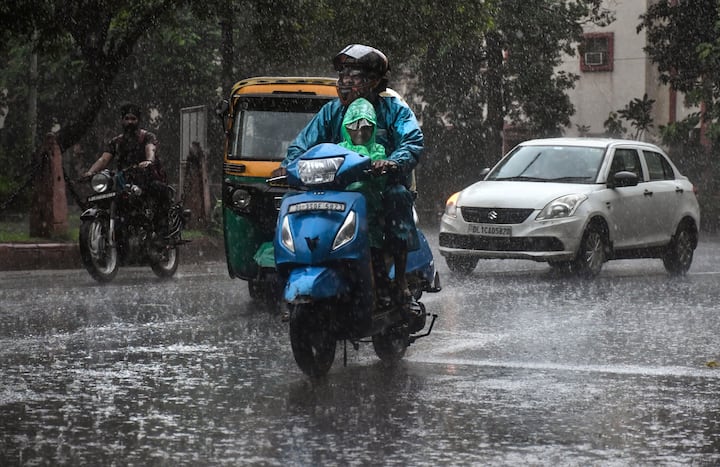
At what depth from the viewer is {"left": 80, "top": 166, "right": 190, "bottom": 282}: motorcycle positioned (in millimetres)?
14234

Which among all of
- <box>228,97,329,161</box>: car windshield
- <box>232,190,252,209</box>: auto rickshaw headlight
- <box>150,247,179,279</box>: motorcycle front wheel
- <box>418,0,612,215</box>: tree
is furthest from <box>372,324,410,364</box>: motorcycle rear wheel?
<box>418,0,612,215</box>: tree

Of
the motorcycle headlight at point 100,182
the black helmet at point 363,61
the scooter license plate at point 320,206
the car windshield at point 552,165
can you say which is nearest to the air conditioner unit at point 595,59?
the car windshield at point 552,165

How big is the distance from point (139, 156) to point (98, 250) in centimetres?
130

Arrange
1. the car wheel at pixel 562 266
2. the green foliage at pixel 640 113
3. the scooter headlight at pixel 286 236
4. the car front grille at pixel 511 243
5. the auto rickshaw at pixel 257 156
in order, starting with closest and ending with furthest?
the scooter headlight at pixel 286 236 → the auto rickshaw at pixel 257 156 → the car front grille at pixel 511 243 → the car wheel at pixel 562 266 → the green foliage at pixel 640 113

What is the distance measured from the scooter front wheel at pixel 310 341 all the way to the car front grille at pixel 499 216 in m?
8.00

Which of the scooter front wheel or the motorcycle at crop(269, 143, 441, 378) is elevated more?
the motorcycle at crop(269, 143, 441, 378)

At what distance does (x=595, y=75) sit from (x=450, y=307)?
38.6 m

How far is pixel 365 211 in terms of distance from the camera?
787 centimetres

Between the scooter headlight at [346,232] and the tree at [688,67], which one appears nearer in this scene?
the scooter headlight at [346,232]

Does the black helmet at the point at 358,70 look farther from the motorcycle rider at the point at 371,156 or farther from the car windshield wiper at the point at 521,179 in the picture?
the car windshield wiper at the point at 521,179

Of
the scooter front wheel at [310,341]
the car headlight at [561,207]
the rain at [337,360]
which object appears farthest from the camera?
the car headlight at [561,207]

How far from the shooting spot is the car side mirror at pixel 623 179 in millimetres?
16297

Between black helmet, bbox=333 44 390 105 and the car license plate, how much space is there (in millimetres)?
7367

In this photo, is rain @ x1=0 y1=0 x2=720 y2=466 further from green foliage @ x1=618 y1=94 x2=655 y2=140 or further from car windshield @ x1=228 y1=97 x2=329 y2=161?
green foliage @ x1=618 y1=94 x2=655 y2=140
